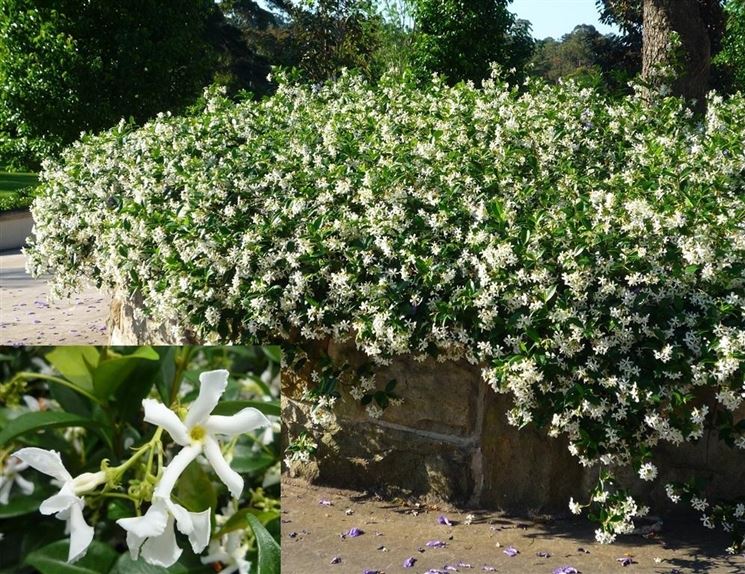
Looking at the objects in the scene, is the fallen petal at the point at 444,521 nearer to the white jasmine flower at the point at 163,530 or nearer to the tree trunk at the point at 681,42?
the white jasmine flower at the point at 163,530

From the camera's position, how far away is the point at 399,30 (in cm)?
2605

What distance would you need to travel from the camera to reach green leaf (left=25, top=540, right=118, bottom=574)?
3.93 ft

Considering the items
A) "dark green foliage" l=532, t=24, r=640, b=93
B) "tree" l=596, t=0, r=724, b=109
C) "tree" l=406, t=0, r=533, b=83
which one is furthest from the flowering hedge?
"tree" l=406, t=0, r=533, b=83

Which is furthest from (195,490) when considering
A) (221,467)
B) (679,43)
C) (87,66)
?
(87,66)

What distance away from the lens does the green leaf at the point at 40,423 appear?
121 centimetres

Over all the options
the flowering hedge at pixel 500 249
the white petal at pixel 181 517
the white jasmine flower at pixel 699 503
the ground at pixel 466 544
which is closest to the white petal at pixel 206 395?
the white petal at pixel 181 517

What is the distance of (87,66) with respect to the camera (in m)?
12.1

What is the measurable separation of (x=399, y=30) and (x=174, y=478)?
2582 centimetres

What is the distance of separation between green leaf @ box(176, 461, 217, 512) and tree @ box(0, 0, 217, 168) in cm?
1153

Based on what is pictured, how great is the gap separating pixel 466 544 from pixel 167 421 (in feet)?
8.39

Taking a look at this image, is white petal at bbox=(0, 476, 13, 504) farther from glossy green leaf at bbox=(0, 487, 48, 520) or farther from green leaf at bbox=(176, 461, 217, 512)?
green leaf at bbox=(176, 461, 217, 512)

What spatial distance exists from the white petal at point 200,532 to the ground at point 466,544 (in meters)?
2.22

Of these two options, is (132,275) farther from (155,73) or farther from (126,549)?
(155,73)

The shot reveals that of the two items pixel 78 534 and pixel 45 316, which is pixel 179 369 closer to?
pixel 78 534
